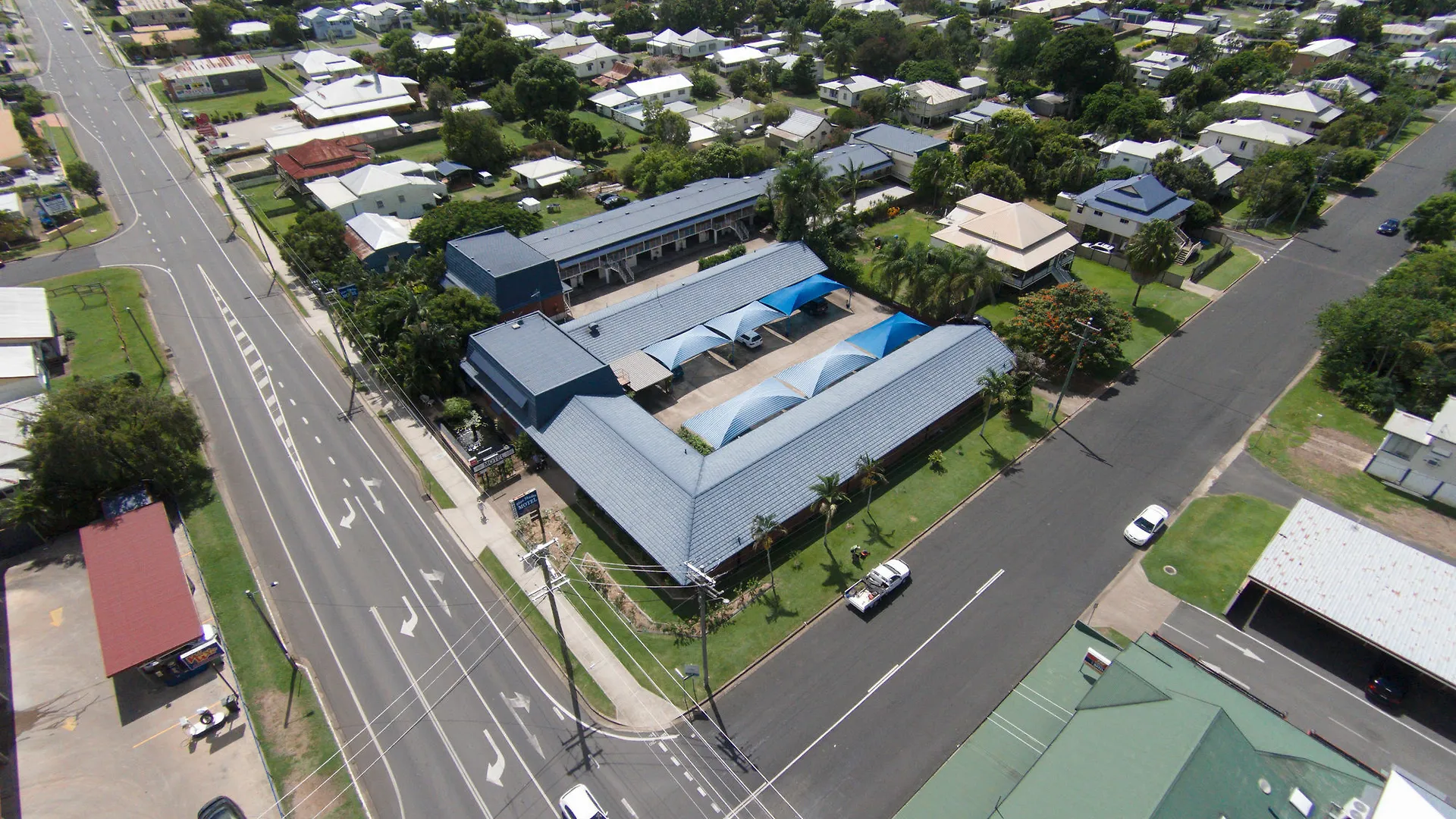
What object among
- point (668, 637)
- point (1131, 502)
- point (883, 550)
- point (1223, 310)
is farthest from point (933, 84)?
point (668, 637)

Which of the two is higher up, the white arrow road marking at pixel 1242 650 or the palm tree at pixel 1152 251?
the palm tree at pixel 1152 251

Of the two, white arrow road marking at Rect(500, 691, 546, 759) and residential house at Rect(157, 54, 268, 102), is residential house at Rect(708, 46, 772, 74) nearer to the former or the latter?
residential house at Rect(157, 54, 268, 102)

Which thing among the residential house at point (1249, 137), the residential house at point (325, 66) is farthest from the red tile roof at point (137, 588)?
the residential house at point (1249, 137)

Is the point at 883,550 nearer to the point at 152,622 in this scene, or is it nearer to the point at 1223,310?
the point at 152,622

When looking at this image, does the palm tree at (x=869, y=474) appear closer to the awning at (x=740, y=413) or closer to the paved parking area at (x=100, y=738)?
the awning at (x=740, y=413)

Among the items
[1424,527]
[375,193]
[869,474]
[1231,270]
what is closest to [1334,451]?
[1424,527]

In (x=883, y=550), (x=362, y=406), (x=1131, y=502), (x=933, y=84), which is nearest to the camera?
(x=883, y=550)

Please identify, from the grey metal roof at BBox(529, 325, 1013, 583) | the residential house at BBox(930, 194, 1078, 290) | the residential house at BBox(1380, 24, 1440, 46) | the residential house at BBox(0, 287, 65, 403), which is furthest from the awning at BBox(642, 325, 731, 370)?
the residential house at BBox(1380, 24, 1440, 46)
